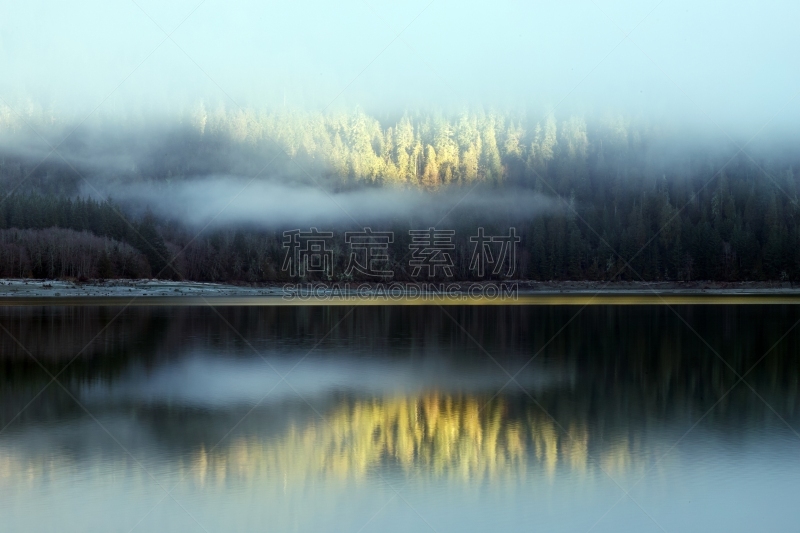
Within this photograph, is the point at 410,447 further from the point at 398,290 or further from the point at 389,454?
the point at 398,290

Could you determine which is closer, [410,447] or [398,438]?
[410,447]

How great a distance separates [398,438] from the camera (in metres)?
12.0

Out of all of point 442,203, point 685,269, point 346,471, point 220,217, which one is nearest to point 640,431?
point 346,471

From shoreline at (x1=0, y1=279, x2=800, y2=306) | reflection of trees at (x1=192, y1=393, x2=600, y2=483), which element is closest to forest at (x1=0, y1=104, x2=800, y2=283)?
shoreline at (x1=0, y1=279, x2=800, y2=306)

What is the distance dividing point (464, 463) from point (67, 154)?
208m

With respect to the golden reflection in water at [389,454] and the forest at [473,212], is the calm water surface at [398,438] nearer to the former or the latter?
the golden reflection in water at [389,454]

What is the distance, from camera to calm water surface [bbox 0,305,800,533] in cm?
867

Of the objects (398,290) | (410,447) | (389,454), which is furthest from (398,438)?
(398,290)

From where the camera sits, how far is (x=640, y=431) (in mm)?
12641

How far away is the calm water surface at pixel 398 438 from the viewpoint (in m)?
8.67

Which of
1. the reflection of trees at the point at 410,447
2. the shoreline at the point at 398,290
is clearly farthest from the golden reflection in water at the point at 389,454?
the shoreline at the point at 398,290

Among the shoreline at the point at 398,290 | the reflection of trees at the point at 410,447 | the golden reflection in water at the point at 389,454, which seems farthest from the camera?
the shoreline at the point at 398,290

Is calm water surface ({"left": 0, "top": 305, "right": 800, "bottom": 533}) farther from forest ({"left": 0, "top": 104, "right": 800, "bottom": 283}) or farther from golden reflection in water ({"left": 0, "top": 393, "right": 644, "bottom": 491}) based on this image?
forest ({"left": 0, "top": 104, "right": 800, "bottom": 283})

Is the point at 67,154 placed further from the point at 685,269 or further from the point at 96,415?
the point at 96,415
